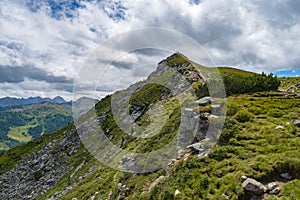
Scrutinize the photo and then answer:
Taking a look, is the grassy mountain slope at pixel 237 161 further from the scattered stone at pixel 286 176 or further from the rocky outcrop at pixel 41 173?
the rocky outcrop at pixel 41 173

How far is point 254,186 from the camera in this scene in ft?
48.0

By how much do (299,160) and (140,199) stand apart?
12.5 metres

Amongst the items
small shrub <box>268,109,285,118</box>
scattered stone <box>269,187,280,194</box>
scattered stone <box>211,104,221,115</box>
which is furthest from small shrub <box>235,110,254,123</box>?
scattered stone <box>269,187,280,194</box>

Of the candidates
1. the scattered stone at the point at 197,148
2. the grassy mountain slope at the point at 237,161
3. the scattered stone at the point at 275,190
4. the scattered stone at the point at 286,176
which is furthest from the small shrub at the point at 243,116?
the scattered stone at the point at 275,190

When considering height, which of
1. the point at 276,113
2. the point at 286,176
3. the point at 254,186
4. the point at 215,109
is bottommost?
the point at 254,186

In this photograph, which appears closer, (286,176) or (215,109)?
(286,176)

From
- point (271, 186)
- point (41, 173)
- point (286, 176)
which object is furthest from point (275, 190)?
point (41, 173)

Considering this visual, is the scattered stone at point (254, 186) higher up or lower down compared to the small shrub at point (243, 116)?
lower down

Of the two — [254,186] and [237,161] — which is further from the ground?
[237,161]

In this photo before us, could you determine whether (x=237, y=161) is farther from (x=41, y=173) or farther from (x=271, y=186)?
(x=41, y=173)

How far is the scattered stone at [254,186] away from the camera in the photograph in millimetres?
14508

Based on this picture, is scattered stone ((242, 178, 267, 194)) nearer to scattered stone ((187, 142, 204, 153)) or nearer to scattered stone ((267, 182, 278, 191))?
scattered stone ((267, 182, 278, 191))

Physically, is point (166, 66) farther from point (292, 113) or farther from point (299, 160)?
point (299, 160)

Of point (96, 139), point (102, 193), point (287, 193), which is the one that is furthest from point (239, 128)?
point (96, 139)
